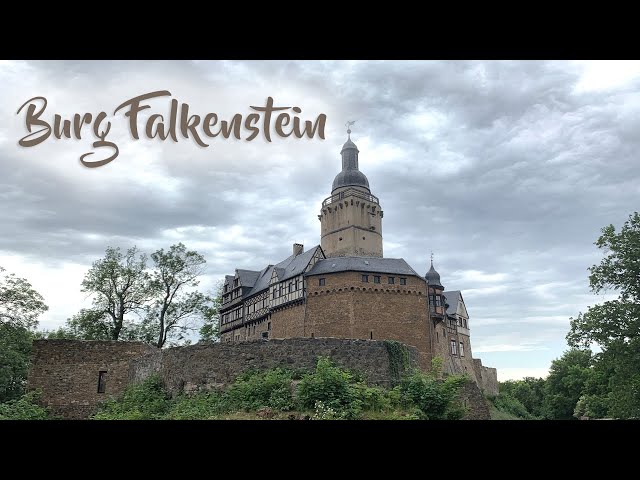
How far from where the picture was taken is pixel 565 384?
51.8 meters

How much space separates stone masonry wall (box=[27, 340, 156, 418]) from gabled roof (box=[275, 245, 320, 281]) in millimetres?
17093

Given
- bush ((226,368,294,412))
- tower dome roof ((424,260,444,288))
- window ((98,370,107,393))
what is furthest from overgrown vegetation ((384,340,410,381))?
tower dome roof ((424,260,444,288))

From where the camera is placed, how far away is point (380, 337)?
37281 millimetres

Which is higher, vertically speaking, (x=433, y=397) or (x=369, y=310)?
(x=369, y=310)

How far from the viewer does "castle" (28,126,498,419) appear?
20.5 m

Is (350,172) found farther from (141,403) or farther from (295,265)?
(141,403)

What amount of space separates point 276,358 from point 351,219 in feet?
117

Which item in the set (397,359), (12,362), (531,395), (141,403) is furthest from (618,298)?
(531,395)

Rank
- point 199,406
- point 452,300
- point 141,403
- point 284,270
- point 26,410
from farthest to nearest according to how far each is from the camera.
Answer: point 452,300 → point 284,270 → point 26,410 → point 141,403 → point 199,406

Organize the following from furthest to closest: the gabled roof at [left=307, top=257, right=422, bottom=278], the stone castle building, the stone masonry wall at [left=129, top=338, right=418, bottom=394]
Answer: the gabled roof at [left=307, top=257, right=422, bottom=278]
the stone castle building
the stone masonry wall at [left=129, top=338, right=418, bottom=394]

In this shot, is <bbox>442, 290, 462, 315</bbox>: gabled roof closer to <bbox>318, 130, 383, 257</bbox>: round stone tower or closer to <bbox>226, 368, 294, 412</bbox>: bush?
<bbox>318, 130, 383, 257</bbox>: round stone tower

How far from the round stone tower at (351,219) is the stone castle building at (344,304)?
845cm

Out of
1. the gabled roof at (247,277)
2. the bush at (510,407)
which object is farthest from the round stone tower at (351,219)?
the bush at (510,407)
